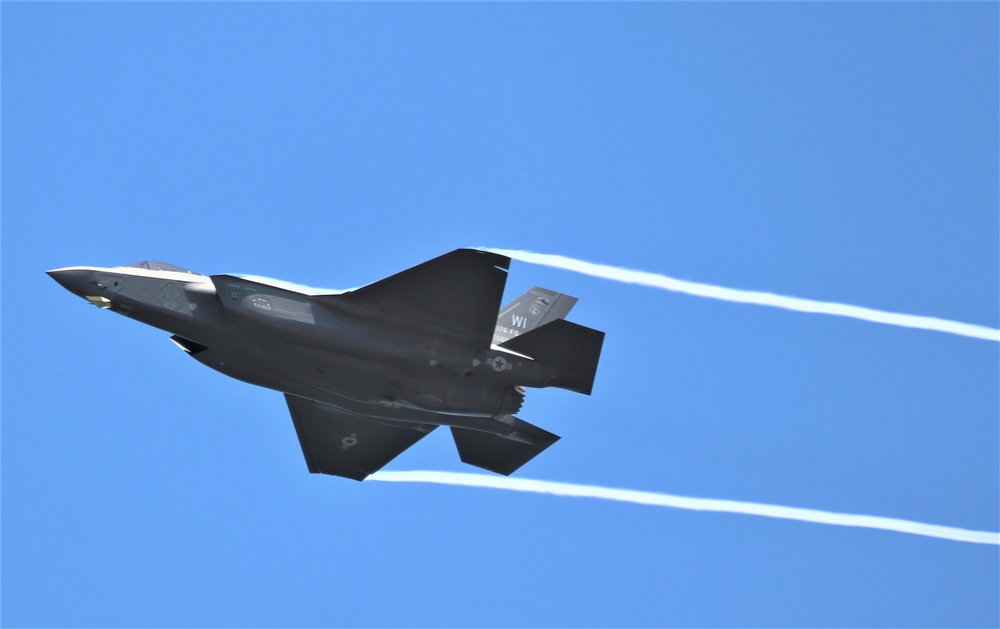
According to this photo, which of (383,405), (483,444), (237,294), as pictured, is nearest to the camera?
(237,294)

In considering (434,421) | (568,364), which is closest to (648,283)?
(568,364)

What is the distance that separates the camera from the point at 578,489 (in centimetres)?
3425

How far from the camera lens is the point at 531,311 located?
32.0 metres

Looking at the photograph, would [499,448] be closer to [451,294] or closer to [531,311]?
[531,311]

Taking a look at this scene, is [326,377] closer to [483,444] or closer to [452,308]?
[452,308]

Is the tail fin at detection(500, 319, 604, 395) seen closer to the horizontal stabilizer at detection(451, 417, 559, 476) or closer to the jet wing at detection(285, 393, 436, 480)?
the horizontal stabilizer at detection(451, 417, 559, 476)

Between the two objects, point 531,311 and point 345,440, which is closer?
point 531,311

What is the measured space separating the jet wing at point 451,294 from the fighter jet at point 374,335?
0.02 m

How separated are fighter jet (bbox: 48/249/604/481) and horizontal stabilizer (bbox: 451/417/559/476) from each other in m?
1.81

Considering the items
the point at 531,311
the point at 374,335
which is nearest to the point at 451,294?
the point at 374,335

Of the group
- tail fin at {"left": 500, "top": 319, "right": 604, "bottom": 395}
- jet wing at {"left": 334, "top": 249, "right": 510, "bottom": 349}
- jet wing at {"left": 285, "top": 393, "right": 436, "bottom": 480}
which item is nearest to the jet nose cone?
jet wing at {"left": 334, "top": 249, "right": 510, "bottom": 349}

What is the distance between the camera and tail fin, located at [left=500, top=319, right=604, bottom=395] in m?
29.2

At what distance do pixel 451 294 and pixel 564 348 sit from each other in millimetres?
2605

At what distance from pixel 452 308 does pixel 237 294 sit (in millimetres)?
4312
